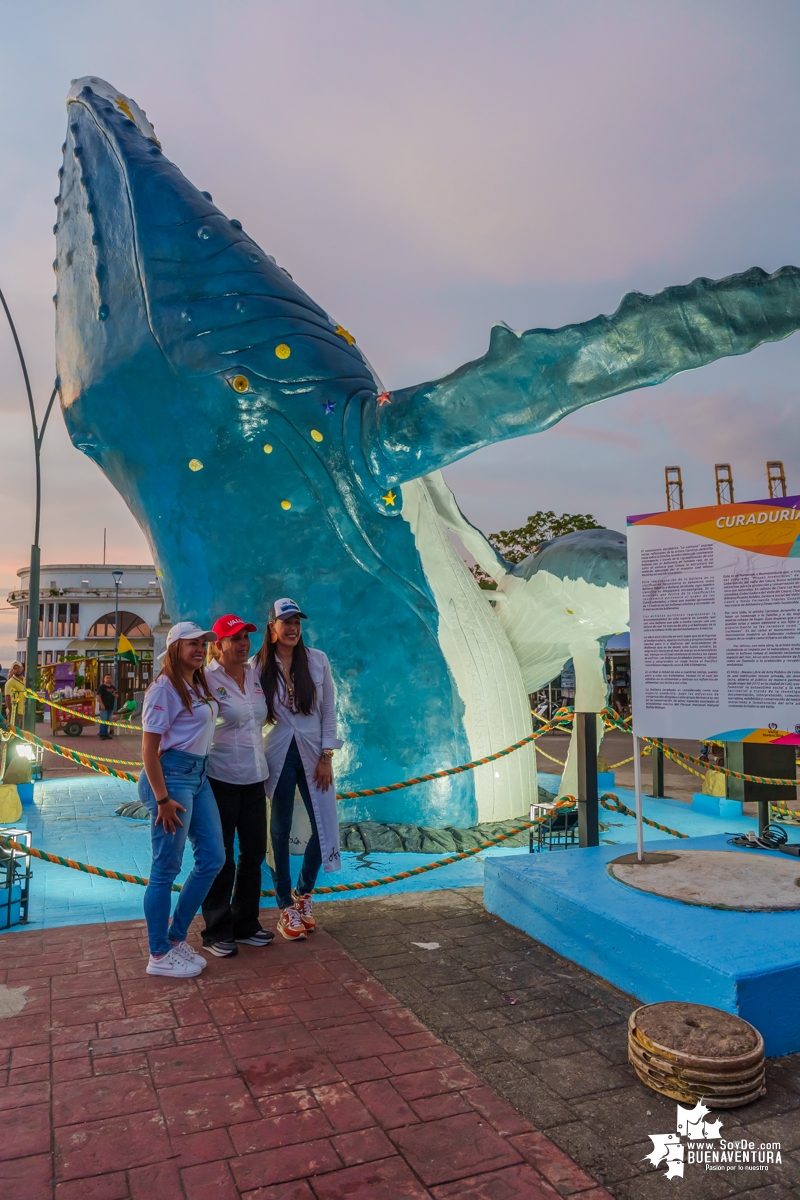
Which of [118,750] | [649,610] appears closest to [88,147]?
[649,610]

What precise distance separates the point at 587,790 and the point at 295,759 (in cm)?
198

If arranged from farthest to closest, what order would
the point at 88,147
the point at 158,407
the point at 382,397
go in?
the point at 88,147, the point at 158,407, the point at 382,397

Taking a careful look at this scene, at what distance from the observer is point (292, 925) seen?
4.47 meters

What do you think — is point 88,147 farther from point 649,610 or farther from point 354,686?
point 649,610

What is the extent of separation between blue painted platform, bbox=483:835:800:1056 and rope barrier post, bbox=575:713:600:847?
1.42ft

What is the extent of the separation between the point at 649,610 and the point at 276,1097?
306 cm

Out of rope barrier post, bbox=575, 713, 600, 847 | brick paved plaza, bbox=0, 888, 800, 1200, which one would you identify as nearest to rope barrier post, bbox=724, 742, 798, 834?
rope barrier post, bbox=575, 713, 600, 847

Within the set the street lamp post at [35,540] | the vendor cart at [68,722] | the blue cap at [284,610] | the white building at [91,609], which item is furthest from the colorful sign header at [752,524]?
the white building at [91,609]

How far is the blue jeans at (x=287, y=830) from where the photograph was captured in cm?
456

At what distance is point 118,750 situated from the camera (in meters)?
16.1

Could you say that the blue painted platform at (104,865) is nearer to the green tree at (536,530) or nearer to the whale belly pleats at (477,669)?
the whale belly pleats at (477,669)

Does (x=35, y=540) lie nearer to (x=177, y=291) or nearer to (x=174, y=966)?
(x=177, y=291)

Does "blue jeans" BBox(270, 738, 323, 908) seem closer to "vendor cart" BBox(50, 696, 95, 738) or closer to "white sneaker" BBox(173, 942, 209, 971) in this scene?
"white sneaker" BBox(173, 942, 209, 971)

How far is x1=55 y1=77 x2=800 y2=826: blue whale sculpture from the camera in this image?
6.88 meters
